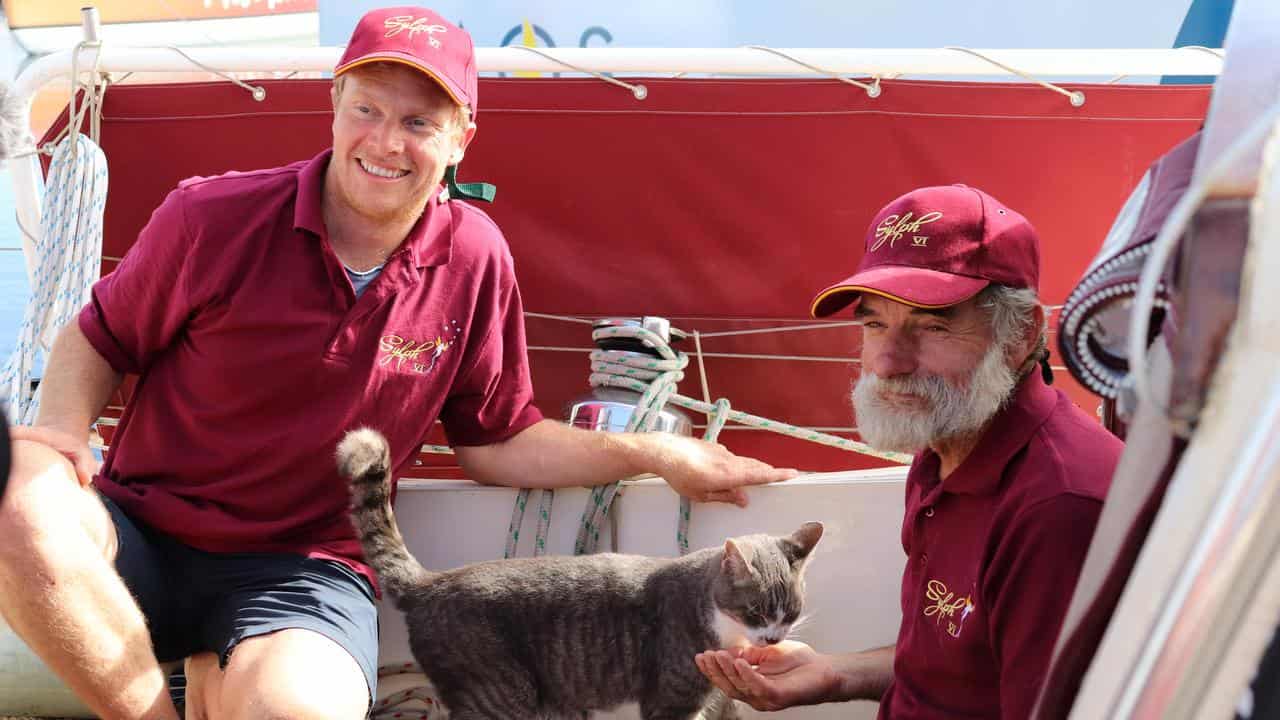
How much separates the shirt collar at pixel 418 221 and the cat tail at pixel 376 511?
50cm

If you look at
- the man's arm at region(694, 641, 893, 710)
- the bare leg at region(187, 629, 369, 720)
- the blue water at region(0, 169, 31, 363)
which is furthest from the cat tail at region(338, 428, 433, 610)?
the blue water at region(0, 169, 31, 363)

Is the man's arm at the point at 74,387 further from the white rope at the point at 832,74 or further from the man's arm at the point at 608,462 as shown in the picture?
the white rope at the point at 832,74

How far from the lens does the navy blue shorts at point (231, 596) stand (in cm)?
271

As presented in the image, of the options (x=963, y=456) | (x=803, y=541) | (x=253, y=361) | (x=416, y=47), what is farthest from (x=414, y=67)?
(x=963, y=456)

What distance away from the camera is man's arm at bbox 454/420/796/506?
3.09 metres

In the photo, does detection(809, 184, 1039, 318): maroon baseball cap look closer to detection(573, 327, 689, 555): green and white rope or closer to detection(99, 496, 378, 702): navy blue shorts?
detection(573, 327, 689, 555): green and white rope

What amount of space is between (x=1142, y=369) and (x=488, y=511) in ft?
7.98

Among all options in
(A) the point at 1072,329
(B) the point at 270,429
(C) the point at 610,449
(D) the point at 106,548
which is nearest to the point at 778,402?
(C) the point at 610,449

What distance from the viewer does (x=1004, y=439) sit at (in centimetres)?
217

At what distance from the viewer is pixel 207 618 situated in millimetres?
2830

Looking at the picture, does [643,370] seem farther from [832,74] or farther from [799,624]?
[832,74]

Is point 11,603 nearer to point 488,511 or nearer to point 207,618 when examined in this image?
point 207,618

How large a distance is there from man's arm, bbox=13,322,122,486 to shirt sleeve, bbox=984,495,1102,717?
79.4 inches

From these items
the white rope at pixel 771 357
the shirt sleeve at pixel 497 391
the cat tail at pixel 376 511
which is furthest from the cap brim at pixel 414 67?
the white rope at pixel 771 357
